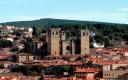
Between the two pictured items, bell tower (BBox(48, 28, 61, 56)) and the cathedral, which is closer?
bell tower (BBox(48, 28, 61, 56))

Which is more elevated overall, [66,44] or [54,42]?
[54,42]

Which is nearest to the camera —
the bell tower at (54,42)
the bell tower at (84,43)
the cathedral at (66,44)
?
the bell tower at (54,42)

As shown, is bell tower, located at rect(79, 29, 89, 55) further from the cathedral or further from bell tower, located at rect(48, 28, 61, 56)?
bell tower, located at rect(48, 28, 61, 56)

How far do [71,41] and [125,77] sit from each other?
69.7 feet

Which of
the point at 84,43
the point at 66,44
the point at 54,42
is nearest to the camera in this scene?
the point at 54,42

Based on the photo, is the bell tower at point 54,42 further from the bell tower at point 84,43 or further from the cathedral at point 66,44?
the bell tower at point 84,43

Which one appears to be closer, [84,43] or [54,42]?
[54,42]

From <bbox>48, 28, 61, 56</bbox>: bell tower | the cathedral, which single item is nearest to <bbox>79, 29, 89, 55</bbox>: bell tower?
the cathedral

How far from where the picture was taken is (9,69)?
5050 centimetres

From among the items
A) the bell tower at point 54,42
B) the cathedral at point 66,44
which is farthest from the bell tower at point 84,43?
the bell tower at point 54,42

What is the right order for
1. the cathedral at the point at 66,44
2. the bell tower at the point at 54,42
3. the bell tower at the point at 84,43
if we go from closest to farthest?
the bell tower at the point at 54,42
the cathedral at the point at 66,44
the bell tower at the point at 84,43

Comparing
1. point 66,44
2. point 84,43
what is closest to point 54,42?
point 66,44

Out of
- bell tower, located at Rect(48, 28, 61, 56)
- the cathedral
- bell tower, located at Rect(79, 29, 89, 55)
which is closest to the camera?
bell tower, located at Rect(48, 28, 61, 56)

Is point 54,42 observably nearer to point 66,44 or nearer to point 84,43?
point 66,44
